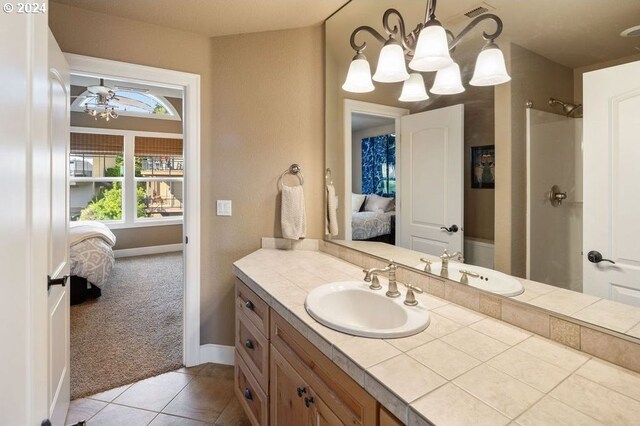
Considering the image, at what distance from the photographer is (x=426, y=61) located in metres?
1.27

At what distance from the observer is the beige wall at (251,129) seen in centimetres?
224

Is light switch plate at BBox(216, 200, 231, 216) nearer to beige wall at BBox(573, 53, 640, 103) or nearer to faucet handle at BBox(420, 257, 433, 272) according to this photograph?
faucet handle at BBox(420, 257, 433, 272)

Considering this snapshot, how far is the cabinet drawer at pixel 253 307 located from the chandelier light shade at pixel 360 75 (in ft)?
4.09

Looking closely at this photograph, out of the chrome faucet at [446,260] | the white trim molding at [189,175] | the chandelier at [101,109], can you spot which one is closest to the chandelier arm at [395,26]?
the chrome faucet at [446,260]

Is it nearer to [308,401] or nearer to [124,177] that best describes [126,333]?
[308,401]

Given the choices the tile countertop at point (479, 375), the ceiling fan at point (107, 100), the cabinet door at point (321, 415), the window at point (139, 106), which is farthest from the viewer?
the window at point (139, 106)

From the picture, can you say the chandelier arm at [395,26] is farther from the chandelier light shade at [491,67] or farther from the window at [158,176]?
the window at [158,176]

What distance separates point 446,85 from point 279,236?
4.74 ft

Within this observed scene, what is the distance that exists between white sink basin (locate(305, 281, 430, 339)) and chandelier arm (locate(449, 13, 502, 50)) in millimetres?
1076

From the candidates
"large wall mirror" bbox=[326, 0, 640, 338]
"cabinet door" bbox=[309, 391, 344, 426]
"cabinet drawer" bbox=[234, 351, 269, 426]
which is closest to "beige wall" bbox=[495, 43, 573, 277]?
"large wall mirror" bbox=[326, 0, 640, 338]

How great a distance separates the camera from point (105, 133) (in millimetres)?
5410

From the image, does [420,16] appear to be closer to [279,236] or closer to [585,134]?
[585,134]

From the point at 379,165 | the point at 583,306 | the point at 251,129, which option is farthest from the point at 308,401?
the point at 251,129

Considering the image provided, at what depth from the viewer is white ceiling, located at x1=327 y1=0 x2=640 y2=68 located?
0.93 m
